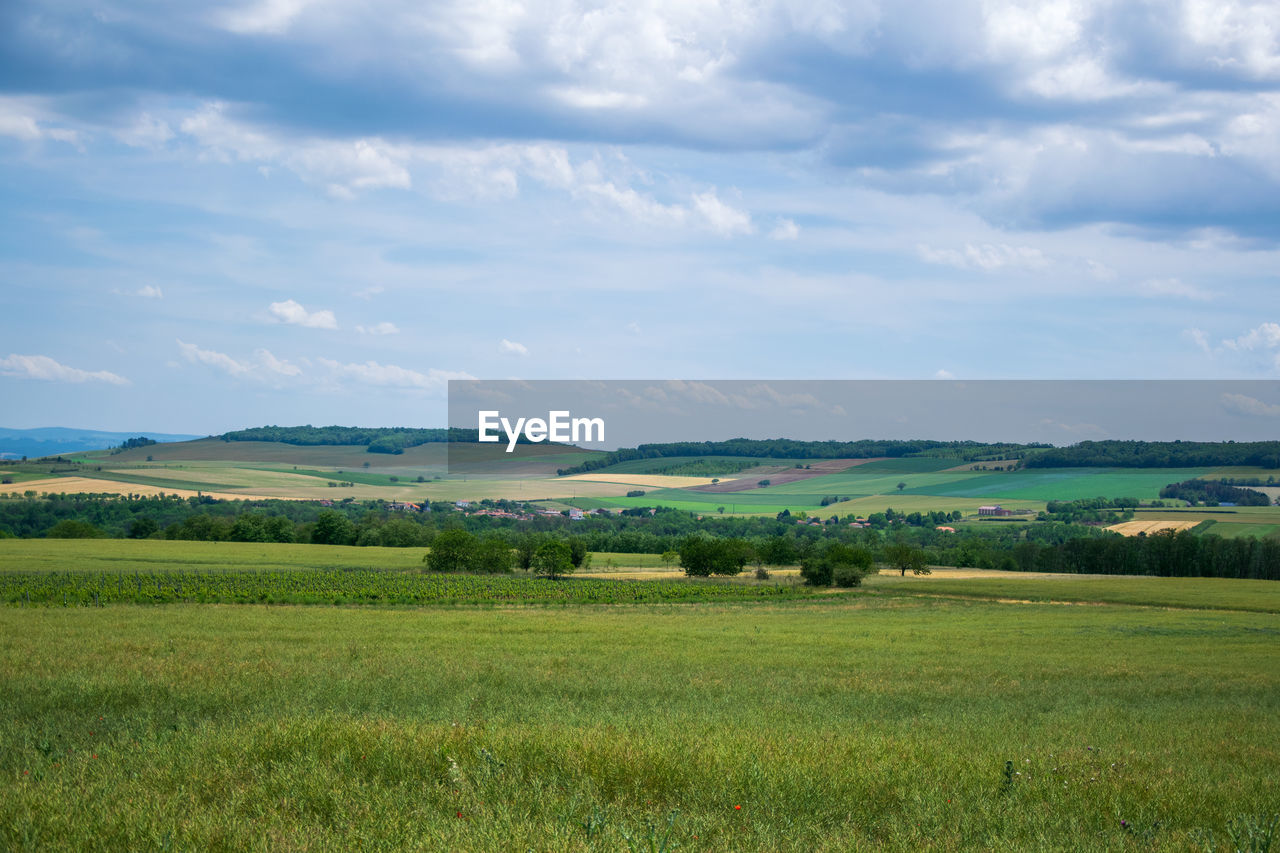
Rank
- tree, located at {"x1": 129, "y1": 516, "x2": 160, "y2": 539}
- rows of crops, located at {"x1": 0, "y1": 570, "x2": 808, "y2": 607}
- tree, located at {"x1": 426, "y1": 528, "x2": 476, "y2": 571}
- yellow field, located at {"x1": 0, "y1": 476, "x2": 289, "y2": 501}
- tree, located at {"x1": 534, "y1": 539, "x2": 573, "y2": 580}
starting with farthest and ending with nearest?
1. yellow field, located at {"x1": 0, "y1": 476, "x2": 289, "y2": 501}
2. tree, located at {"x1": 129, "y1": 516, "x2": 160, "y2": 539}
3. tree, located at {"x1": 534, "y1": 539, "x2": 573, "y2": 580}
4. tree, located at {"x1": 426, "y1": 528, "x2": 476, "y2": 571}
5. rows of crops, located at {"x1": 0, "y1": 570, "x2": 808, "y2": 607}

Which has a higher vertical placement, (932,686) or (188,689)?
(188,689)

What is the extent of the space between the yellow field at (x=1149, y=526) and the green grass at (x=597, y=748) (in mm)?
Result: 98503

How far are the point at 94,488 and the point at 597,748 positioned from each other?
164 meters

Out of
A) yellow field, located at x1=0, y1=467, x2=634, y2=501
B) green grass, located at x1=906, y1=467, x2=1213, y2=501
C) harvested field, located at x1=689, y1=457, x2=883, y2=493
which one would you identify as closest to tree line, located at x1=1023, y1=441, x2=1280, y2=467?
green grass, located at x1=906, y1=467, x2=1213, y2=501

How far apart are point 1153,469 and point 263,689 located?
16853 cm

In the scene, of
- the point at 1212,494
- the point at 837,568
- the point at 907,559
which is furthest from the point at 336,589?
the point at 1212,494

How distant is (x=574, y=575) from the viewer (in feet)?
308

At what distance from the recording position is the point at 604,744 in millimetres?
8555

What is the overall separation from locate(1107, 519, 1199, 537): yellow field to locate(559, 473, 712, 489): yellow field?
80.9m

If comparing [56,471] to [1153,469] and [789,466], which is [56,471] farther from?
[1153,469]

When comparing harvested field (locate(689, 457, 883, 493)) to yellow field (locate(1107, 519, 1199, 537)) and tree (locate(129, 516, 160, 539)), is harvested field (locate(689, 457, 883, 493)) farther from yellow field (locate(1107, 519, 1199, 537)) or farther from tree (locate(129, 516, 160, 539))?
tree (locate(129, 516, 160, 539))

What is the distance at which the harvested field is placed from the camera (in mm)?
176500

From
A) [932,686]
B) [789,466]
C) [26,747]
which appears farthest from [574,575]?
[789,466]

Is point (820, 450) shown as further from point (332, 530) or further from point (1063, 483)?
point (332, 530)
